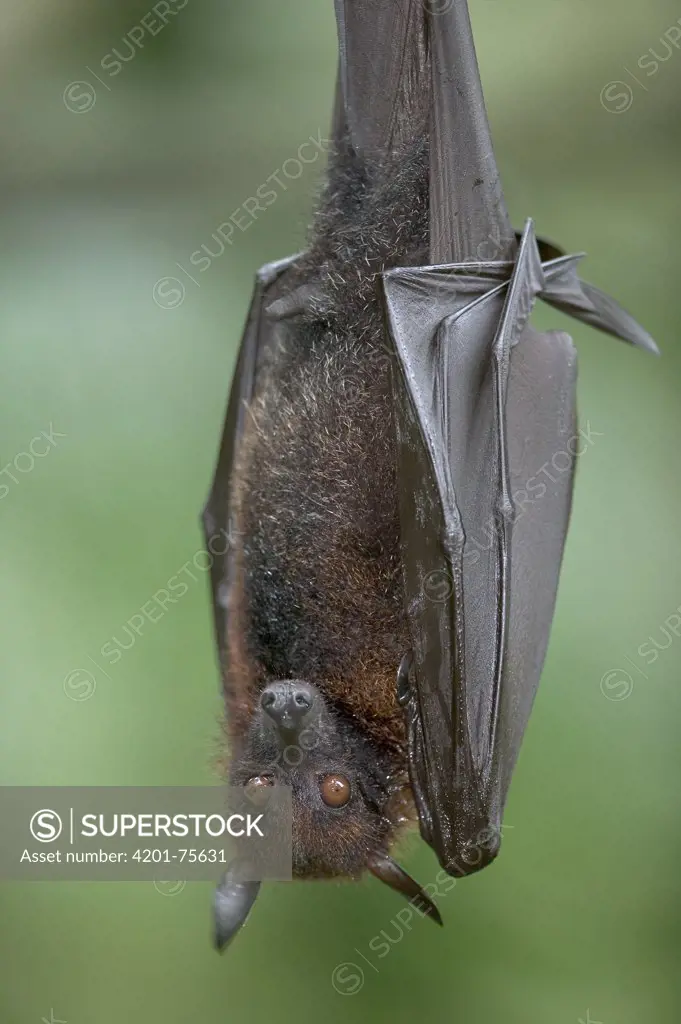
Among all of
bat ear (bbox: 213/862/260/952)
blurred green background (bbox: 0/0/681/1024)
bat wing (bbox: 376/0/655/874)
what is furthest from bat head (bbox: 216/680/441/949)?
blurred green background (bbox: 0/0/681/1024)

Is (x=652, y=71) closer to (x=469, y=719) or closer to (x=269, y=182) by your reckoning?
(x=269, y=182)

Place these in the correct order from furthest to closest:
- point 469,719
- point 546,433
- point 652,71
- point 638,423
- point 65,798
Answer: point 638,423 < point 652,71 < point 65,798 < point 546,433 < point 469,719

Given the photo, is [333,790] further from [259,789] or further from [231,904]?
[231,904]

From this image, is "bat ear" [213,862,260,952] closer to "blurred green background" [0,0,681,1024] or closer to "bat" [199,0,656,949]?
"bat" [199,0,656,949]

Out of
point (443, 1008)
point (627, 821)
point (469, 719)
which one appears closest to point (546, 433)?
point (469, 719)

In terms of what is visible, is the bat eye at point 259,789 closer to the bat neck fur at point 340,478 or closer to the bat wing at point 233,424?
the bat neck fur at point 340,478

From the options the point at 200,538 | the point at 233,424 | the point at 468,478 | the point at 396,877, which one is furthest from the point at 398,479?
the point at 200,538
